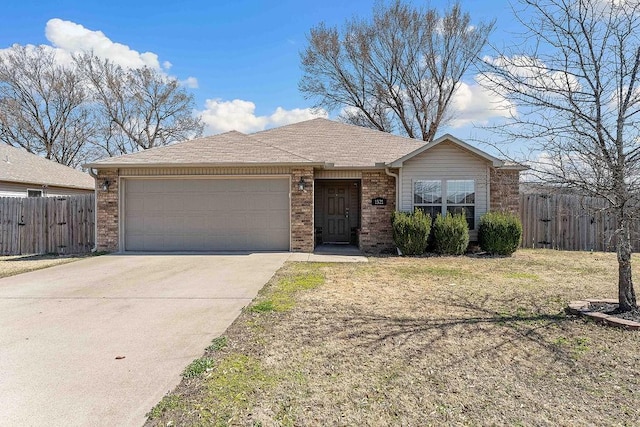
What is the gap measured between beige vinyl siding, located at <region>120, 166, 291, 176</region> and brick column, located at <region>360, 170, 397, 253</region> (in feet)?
7.79

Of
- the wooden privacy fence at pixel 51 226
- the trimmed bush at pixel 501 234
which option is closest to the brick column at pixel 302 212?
the trimmed bush at pixel 501 234

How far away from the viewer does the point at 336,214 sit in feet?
42.5

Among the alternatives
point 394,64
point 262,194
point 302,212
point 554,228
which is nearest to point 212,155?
point 262,194

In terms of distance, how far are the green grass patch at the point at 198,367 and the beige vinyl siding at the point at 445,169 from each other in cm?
815

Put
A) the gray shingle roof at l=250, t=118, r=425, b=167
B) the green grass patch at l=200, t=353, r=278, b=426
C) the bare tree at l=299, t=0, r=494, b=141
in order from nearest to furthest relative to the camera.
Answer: the green grass patch at l=200, t=353, r=278, b=426 < the gray shingle roof at l=250, t=118, r=425, b=167 < the bare tree at l=299, t=0, r=494, b=141

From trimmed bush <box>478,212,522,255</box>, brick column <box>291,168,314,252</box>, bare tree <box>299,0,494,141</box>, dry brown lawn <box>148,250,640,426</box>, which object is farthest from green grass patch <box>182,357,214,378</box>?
bare tree <box>299,0,494,141</box>

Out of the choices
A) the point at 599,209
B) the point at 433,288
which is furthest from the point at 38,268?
the point at 599,209

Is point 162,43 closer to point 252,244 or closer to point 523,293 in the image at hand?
point 252,244

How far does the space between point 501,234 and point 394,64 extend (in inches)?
A: 568

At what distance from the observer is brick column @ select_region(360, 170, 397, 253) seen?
11016 millimetres

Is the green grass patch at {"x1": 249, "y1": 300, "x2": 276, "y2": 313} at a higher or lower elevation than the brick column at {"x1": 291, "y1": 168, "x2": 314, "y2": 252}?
lower

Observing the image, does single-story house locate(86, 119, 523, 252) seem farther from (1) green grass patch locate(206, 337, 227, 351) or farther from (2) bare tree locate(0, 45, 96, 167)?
(2) bare tree locate(0, 45, 96, 167)

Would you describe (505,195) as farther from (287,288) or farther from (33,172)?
(33,172)

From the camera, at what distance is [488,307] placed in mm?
5023
